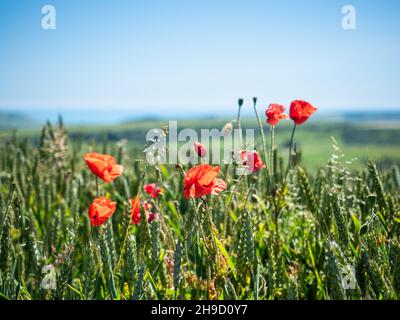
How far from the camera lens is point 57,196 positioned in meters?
2.45

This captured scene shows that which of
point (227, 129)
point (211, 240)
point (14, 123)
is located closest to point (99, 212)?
point (211, 240)

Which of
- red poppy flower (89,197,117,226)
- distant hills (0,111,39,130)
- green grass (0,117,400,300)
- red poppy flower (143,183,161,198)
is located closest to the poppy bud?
green grass (0,117,400,300)

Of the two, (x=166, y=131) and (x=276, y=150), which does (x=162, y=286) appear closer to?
(x=166, y=131)

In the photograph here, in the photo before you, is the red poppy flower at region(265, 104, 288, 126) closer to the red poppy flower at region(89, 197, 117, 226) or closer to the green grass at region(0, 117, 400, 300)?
the green grass at region(0, 117, 400, 300)

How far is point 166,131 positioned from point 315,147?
94.5 m

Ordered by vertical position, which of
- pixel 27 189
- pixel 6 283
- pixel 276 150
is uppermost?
pixel 276 150

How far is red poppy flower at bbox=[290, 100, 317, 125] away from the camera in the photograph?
5.37ft

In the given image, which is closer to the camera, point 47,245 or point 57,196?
point 47,245

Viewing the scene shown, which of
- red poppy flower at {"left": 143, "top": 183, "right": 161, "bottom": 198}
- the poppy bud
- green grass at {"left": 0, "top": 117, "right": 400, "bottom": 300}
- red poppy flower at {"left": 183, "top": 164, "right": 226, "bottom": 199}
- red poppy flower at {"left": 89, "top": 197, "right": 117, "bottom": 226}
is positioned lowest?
green grass at {"left": 0, "top": 117, "right": 400, "bottom": 300}

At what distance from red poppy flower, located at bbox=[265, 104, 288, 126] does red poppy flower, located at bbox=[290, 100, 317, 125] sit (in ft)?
0.14

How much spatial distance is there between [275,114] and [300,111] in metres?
0.11

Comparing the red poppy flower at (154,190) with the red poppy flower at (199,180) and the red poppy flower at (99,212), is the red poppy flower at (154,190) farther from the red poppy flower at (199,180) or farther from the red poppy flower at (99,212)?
the red poppy flower at (199,180)

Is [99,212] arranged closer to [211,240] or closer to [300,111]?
[211,240]
